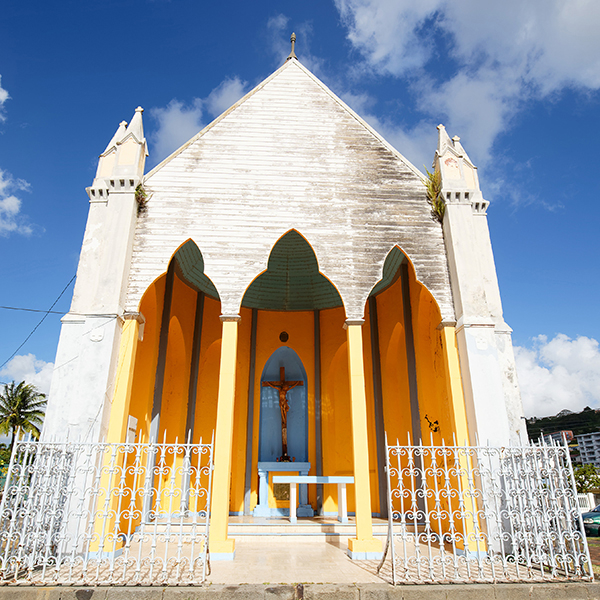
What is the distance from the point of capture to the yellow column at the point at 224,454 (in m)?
6.89

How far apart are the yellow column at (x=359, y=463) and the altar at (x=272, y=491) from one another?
3.85 meters

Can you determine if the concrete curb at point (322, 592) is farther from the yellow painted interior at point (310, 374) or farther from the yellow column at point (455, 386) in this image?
the yellow painted interior at point (310, 374)

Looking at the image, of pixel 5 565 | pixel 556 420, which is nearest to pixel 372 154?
pixel 5 565

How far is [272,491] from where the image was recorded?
11.7m

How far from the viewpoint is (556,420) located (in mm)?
83188

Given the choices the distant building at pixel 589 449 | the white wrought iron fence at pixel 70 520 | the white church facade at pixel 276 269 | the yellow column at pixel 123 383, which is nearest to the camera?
the white wrought iron fence at pixel 70 520

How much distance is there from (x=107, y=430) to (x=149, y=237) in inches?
142

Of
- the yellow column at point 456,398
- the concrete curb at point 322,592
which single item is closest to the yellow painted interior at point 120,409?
the concrete curb at point 322,592

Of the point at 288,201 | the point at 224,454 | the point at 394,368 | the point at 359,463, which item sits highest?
the point at 288,201

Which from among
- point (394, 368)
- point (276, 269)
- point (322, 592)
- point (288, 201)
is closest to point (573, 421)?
point (394, 368)

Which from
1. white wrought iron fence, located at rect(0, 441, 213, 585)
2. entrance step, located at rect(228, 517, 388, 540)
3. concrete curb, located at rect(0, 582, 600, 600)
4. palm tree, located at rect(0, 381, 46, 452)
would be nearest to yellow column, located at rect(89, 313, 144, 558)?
white wrought iron fence, located at rect(0, 441, 213, 585)

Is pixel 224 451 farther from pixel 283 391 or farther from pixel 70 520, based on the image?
pixel 283 391

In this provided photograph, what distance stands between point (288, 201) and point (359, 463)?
5168 mm

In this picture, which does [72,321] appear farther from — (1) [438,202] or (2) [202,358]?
(1) [438,202]
